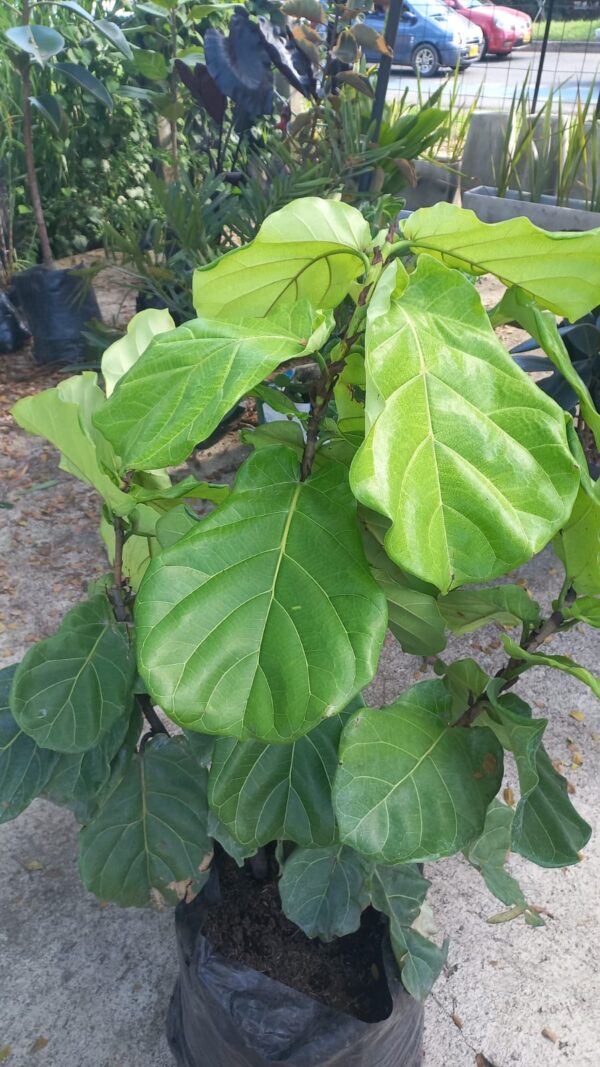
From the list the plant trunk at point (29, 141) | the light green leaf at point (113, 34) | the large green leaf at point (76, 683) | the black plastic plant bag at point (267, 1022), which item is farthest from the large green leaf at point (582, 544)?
the plant trunk at point (29, 141)

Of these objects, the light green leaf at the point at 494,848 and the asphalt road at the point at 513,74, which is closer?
the light green leaf at the point at 494,848

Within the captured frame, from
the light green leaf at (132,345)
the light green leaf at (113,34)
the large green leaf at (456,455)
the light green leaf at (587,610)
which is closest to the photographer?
the large green leaf at (456,455)

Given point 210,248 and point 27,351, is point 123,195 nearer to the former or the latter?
point 27,351

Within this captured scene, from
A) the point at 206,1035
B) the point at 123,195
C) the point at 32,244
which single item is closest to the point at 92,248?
the point at 123,195

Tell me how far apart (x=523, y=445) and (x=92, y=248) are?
5.00 m

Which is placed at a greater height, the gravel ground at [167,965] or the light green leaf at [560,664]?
the light green leaf at [560,664]

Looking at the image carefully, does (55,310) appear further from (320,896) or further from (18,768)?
(320,896)

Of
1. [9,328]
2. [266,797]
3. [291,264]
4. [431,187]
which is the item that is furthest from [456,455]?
[431,187]

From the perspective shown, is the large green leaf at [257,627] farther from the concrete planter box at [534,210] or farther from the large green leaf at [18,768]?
the concrete planter box at [534,210]

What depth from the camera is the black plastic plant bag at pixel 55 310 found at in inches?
144

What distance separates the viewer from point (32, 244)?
4.29 m

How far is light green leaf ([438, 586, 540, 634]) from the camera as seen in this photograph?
737 millimetres

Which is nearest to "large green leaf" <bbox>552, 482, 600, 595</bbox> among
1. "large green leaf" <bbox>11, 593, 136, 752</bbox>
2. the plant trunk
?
"large green leaf" <bbox>11, 593, 136, 752</bbox>

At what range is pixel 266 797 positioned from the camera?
85 centimetres
